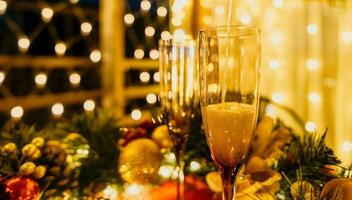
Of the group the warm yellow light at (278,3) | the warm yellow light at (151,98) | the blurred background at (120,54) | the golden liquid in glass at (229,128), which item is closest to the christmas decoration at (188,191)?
the golden liquid in glass at (229,128)

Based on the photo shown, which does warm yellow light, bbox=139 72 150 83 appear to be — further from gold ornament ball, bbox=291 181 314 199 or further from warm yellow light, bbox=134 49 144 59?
gold ornament ball, bbox=291 181 314 199

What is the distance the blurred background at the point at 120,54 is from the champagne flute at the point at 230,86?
1.25 meters

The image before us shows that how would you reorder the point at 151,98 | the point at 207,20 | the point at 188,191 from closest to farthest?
the point at 188,191, the point at 207,20, the point at 151,98

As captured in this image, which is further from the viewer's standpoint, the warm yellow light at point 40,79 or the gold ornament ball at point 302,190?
the warm yellow light at point 40,79

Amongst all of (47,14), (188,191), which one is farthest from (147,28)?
(188,191)

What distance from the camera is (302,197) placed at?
522 mm

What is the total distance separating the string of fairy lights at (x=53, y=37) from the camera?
1979 millimetres

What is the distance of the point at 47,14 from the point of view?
217 centimetres

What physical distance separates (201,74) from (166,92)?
0.17 metres

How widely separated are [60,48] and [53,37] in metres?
0.07

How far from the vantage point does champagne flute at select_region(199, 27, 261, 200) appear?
498mm

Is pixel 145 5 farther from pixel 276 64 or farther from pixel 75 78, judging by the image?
pixel 276 64

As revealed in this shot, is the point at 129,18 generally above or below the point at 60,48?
above

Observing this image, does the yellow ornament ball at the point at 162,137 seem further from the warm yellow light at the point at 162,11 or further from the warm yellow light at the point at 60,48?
the warm yellow light at the point at 162,11
